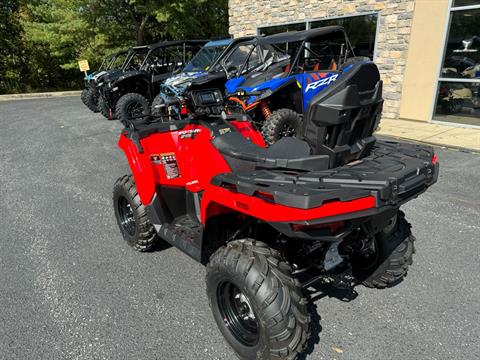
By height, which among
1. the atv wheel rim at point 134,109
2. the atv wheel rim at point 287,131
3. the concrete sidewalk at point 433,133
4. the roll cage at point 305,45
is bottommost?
the concrete sidewalk at point 433,133

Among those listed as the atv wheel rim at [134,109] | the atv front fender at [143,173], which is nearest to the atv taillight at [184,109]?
the atv front fender at [143,173]

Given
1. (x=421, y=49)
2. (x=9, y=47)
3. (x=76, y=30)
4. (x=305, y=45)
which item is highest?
(x=76, y=30)

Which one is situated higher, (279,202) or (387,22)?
(387,22)

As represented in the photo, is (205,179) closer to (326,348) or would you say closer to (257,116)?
(326,348)

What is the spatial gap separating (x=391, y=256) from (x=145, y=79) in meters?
9.07

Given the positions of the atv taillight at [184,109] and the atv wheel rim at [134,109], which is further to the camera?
the atv wheel rim at [134,109]

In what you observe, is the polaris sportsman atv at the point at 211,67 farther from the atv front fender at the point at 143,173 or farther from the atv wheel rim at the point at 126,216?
the atv front fender at the point at 143,173

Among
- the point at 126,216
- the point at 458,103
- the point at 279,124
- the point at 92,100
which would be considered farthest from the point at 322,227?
the point at 92,100

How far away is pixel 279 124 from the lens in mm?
5973

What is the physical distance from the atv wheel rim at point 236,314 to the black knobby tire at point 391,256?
1.00 meters

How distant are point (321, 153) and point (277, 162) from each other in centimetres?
24

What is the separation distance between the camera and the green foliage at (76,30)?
17391mm

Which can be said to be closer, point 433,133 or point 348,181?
point 348,181

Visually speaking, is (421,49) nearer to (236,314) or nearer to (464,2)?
(464,2)
